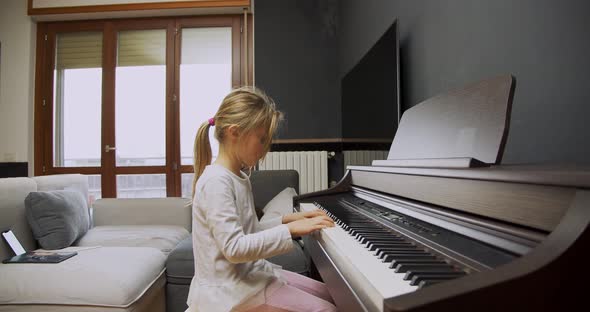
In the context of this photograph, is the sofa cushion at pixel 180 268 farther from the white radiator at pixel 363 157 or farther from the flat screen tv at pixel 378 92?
the flat screen tv at pixel 378 92

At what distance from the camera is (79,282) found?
146 centimetres

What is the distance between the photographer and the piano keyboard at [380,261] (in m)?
0.53

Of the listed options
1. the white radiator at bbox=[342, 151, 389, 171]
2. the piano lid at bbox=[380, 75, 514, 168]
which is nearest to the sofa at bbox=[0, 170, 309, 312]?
the white radiator at bbox=[342, 151, 389, 171]

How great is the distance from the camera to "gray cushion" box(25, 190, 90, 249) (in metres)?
1.93

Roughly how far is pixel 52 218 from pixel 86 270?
0.68m

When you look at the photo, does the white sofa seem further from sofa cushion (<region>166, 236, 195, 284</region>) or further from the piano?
the piano

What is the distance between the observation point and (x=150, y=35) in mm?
4016

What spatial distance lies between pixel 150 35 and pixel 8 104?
5.61 ft

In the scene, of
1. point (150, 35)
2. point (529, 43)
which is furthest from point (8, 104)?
point (529, 43)

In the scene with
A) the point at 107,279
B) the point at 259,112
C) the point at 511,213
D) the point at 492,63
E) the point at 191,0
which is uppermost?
the point at 191,0

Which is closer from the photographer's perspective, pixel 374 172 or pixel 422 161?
pixel 422 161

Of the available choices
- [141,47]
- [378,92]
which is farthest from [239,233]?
[141,47]

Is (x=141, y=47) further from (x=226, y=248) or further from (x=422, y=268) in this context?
(x=422, y=268)

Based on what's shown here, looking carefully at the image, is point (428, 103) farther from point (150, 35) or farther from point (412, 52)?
point (150, 35)
